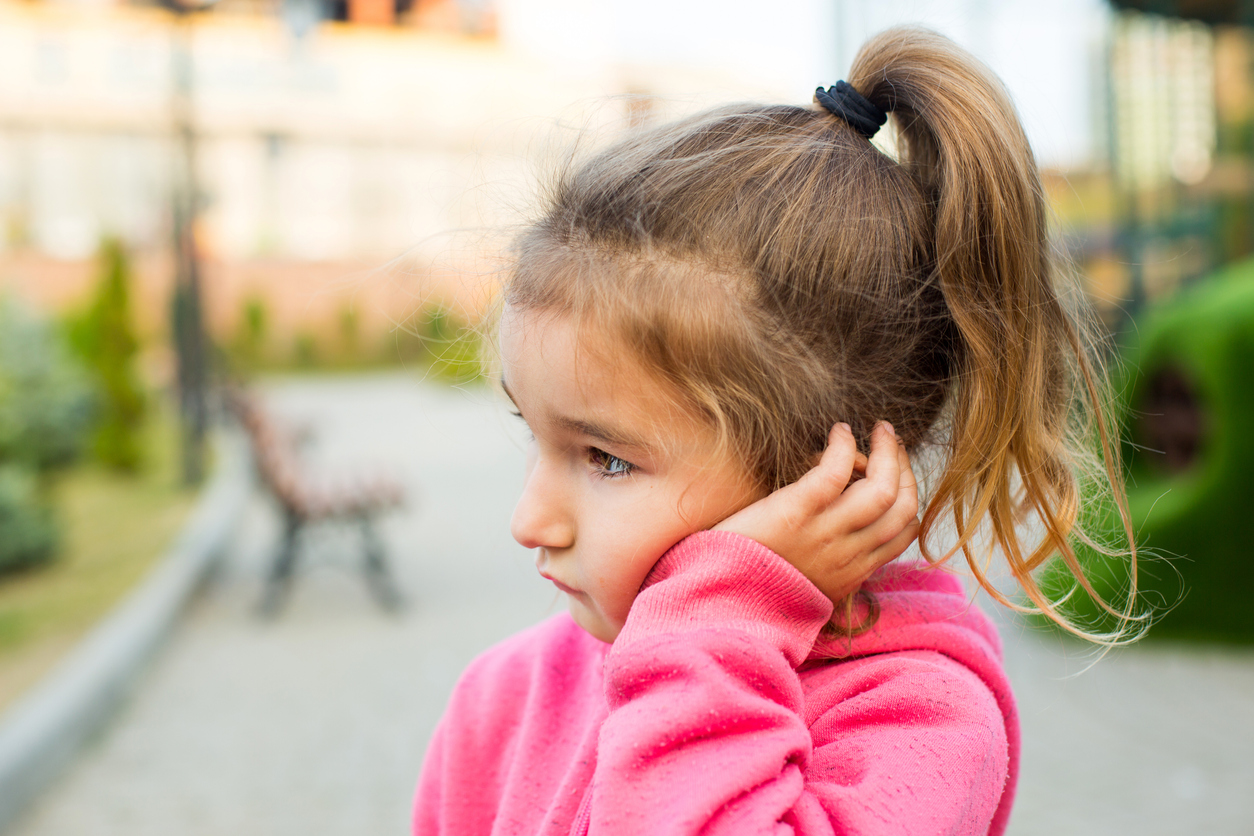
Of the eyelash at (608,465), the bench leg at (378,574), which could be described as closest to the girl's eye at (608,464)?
the eyelash at (608,465)

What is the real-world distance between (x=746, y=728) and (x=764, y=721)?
0.02 meters

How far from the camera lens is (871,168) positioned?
1.10 meters

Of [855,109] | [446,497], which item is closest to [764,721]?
[855,109]

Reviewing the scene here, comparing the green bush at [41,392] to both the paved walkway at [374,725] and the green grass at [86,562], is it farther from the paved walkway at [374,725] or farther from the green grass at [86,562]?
the paved walkway at [374,725]

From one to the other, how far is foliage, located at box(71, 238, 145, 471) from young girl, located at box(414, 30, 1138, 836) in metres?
10.7

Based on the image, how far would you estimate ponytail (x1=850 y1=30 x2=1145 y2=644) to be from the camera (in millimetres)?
1081

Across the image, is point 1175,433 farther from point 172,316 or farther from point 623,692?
point 172,316

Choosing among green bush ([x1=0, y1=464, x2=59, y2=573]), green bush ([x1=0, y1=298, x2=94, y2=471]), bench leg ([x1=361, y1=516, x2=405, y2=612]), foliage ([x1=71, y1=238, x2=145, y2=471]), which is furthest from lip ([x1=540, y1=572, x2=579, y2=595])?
foliage ([x1=71, y1=238, x2=145, y2=471])

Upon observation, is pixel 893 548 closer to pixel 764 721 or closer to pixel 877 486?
pixel 877 486

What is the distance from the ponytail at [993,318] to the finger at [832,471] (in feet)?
0.41

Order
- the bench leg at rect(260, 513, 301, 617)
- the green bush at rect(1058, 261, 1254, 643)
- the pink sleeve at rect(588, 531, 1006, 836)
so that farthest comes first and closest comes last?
the bench leg at rect(260, 513, 301, 617)
the green bush at rect(1058, 261, 1254, 643)
the pink sleeve at rect(588, 531, 1006, 836)

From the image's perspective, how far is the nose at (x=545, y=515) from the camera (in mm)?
1051

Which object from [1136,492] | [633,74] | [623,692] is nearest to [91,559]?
[1136,492]

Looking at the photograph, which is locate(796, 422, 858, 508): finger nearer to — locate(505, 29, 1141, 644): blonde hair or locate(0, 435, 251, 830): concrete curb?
locate(505, 29, 1141, 644): blonde hair
